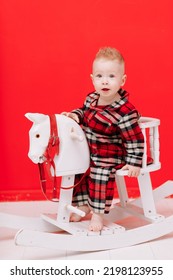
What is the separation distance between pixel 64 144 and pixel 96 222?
0.96 feet

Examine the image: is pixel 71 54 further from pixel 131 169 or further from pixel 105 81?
pixel 131 169

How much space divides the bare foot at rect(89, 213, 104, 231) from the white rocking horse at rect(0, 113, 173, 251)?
0.02 m

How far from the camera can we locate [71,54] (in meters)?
2.68

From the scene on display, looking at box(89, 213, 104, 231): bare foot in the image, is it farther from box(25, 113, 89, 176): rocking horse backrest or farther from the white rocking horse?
box(25, 113, 89, 176): rocking horse backrest

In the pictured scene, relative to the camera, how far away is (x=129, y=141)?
2133mm

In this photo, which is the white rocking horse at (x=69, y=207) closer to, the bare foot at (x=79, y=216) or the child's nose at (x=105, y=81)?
the bare foot at (x=79, y=216)

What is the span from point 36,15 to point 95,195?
91 centimetres

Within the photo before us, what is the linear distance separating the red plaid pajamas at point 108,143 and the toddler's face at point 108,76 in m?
0.05

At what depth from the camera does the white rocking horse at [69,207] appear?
2061 millimetres

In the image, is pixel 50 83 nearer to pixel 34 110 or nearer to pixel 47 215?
pixel 34 110

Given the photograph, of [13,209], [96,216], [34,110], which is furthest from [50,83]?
[96,216]

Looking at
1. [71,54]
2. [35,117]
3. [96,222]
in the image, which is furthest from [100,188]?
[71,54]

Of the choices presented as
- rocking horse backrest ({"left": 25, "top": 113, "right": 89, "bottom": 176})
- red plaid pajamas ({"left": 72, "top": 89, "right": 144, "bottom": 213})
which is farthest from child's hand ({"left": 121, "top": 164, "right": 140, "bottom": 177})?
rocking horse backrest ({"left": 25, "top": 113, "right": 89, "bottom": 176})

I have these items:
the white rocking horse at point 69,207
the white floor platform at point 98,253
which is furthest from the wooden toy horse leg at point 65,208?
the white floor platform at point 98,253
